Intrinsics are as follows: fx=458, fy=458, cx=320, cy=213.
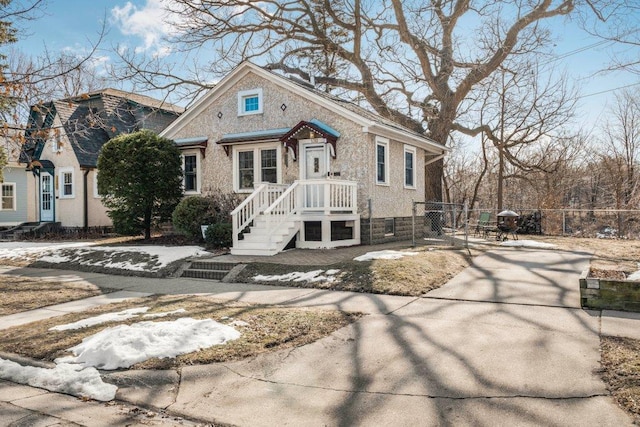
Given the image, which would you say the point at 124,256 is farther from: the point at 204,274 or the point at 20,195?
the point at 20,195

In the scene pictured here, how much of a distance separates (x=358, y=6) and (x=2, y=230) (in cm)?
2086

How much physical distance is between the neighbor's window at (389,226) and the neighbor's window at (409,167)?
1649 mm

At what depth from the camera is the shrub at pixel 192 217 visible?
14.7 metres

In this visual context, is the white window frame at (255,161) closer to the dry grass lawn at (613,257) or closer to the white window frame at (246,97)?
the white window frame at (246,97)

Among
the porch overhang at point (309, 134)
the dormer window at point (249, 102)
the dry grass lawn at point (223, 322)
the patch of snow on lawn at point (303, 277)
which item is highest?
the dormer window at point (249, 102)

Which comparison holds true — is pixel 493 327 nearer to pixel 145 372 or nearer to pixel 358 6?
pixel 145 372

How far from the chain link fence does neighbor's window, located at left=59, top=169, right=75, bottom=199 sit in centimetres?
1891

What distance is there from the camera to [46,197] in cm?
2316

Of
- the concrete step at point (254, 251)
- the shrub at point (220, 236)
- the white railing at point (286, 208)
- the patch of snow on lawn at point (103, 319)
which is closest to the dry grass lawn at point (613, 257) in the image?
the concrete step at point (254, 251)

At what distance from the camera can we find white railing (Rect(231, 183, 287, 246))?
12812 millimetres

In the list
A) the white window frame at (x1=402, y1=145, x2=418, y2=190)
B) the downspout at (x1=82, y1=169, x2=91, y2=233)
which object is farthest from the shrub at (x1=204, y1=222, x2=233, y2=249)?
the downspout at (x1=82, y1=169, x2=91, y2=233)

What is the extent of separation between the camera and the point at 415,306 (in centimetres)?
690

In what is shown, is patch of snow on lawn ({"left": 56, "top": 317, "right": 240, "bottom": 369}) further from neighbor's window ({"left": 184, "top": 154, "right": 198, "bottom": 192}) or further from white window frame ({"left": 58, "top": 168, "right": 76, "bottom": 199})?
white window frame ({"left": 58, "top": 168, "right": 76, "bottom": 199})

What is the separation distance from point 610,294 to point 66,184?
23.1 metres
